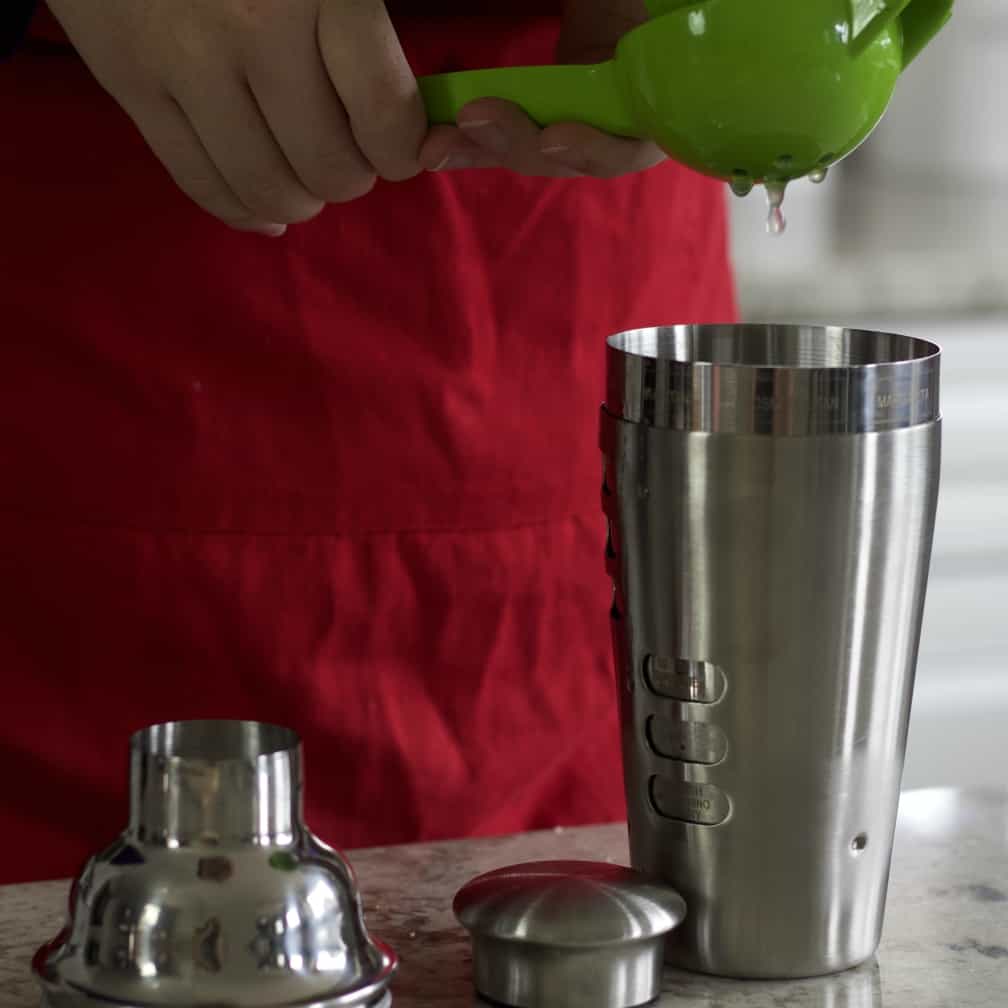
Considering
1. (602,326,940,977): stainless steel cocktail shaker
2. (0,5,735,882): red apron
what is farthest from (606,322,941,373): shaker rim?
(0,5,735,882): red apron

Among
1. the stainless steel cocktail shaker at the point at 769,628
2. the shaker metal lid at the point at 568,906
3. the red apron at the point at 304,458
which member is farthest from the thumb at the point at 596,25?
the shaker metal lid at the point at 568,906

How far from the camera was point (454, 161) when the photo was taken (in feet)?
2.33

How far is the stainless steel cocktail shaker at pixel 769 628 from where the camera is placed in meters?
0.54

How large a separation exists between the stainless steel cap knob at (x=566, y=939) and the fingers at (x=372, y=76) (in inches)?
11.5

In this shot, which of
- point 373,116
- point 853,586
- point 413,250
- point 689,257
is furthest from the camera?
point 689,257

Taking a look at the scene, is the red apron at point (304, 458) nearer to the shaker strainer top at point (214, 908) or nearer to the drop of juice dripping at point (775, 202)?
the drop of juice dripping at point (775, 202)

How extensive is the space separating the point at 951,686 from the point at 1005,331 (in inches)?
17.0

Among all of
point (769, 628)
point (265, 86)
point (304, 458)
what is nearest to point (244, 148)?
point (265, 86)

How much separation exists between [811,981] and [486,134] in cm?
33

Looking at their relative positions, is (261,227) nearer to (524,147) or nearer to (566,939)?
(524,147)

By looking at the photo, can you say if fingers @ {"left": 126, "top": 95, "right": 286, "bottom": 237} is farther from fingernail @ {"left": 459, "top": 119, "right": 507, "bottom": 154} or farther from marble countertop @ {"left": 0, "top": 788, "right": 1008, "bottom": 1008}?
marble countertop @ {"left": 0, "top": 788, "right": 1008, "bottom": 1008}

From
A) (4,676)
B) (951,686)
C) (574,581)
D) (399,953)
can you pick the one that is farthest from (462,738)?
(951,686)

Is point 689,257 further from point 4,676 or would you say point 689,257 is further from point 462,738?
point 4,676

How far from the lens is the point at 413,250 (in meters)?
0.85
